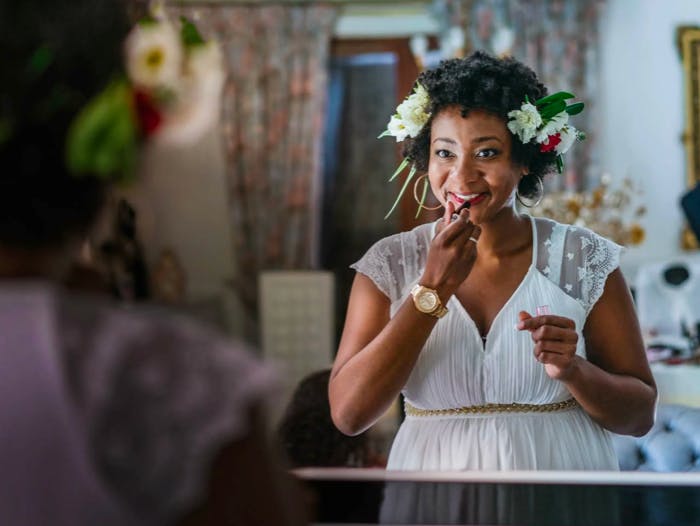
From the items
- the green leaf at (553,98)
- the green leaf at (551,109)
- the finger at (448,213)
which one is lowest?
the finger at (448,213)

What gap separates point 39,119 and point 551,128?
59 centimetres

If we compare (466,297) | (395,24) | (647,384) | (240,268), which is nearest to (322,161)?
(395,24)

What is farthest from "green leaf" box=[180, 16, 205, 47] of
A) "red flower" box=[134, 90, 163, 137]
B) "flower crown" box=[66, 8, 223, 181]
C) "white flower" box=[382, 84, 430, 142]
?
"white flower" box=[382, 84, 430, 142]

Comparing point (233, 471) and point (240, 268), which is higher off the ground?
point (240, 268)

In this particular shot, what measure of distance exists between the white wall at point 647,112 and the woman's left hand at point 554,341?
47.2 inches

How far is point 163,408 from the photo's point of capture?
0.54 metres

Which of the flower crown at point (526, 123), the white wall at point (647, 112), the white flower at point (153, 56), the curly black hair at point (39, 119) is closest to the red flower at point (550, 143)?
the flower crown at point (526, 123)

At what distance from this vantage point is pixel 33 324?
524 mm

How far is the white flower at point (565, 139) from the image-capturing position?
0.99 metres

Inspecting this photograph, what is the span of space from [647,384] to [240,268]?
0.50 m

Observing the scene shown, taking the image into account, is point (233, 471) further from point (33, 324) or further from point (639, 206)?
point (639, 206)

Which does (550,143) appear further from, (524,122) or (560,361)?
(560,361)

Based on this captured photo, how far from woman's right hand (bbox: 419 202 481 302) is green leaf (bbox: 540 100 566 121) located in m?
0.14

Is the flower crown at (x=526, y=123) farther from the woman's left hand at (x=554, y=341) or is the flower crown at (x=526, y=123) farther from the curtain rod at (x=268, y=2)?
the curtain rod at (x=268, y=2)
